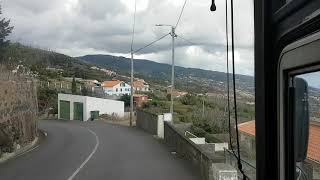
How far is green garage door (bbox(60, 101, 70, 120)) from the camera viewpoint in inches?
2908

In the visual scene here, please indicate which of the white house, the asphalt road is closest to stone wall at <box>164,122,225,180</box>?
the asphalt road

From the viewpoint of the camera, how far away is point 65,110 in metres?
74.4

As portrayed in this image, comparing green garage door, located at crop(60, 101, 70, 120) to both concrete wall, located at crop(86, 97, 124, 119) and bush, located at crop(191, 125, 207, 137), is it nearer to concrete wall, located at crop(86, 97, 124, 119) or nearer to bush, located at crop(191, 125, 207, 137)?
concrete wall, located at crop(86, 97, 124, 119)

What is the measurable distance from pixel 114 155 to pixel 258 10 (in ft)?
87.2

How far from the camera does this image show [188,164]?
22.7 m

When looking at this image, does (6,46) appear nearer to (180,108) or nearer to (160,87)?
(180,108)

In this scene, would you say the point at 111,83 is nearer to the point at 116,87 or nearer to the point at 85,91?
the point at 116,87

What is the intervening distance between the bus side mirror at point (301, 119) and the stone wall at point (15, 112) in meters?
28.7

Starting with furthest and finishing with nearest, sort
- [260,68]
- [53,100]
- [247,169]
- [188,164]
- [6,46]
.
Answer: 1. [53,100]
2. [6,46]
3. [188,164]
4. [247,169]
5. [260,68]

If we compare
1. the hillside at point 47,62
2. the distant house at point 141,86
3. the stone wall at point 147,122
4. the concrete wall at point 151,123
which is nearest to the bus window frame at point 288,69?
the concrete wall at point 151,123

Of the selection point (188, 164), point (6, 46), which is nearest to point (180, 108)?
point (6, 46)

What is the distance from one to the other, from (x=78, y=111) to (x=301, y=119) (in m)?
72.3

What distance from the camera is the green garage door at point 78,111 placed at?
73000 mm

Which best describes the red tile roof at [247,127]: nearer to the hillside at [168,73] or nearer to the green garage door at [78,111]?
the hillside at [168,73]
